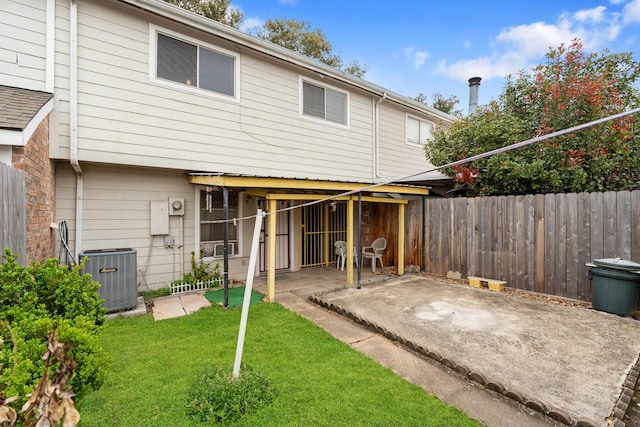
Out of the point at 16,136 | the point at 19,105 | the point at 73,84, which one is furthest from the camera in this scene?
the point at 73,84

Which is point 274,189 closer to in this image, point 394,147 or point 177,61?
point 177,61

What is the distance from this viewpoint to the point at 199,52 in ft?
21.6

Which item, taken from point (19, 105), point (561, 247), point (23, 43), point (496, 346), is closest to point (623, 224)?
point (561, 247)

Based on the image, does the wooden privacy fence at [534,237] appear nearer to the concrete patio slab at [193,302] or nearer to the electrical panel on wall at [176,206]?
the concrete patio slab at [193,302]

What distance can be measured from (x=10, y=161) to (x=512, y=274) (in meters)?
8.57

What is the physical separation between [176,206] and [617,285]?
832 cm

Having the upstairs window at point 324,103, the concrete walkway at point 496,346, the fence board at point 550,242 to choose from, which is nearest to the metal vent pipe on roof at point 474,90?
the upstairs window at point 324,103

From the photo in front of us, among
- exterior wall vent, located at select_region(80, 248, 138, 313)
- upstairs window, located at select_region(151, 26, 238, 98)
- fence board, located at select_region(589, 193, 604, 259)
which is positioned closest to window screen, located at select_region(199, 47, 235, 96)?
upstairs window, located at select_region(151, 26, 238, 98)

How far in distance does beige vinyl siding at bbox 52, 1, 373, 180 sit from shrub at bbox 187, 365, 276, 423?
469cm

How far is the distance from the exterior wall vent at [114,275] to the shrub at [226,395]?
→ 119 inches

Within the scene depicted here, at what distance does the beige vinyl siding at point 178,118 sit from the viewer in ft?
18.0

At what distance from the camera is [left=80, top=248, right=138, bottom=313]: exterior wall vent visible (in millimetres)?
4980

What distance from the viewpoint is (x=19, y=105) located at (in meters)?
4.07

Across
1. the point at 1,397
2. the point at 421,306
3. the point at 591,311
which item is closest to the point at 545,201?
the point at 591,311
